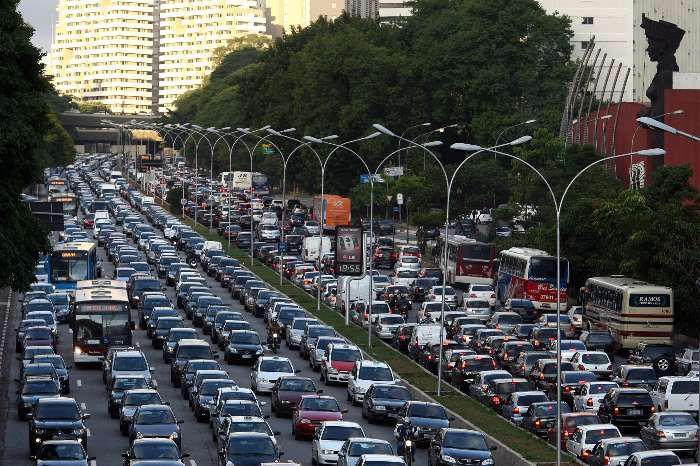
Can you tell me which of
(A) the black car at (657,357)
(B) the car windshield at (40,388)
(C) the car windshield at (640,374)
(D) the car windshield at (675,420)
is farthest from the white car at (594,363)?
(B) the car windshield at (40,388)

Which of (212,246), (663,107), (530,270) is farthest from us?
(212,246)

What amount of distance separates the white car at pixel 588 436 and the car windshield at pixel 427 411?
15.1 ft

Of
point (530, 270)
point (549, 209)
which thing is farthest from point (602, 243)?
point (549, 209)

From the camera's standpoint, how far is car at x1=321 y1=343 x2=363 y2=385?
6166 centimetres

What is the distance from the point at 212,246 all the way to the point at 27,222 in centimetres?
6470

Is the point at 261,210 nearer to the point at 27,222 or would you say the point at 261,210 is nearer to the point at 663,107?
the point at 663,107

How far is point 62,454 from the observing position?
4075cm

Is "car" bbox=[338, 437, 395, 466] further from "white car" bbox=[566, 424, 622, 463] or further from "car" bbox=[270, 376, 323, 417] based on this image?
"car" bbox=[270, 376, 323, 417]

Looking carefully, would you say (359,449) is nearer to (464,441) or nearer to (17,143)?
(464,441)

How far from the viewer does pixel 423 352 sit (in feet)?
219

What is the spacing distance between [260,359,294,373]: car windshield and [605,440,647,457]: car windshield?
58.4ft

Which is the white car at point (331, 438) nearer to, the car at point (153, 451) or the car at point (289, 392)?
the car at point (153, 451)

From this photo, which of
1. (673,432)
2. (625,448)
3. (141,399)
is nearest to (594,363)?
(673,432)

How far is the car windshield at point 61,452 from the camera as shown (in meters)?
40.6
